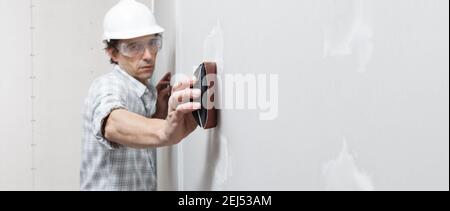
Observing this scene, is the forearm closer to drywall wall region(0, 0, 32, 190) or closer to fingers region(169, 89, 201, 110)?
fingers region(169, 89, 201, 110)

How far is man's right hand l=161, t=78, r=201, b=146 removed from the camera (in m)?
0.92

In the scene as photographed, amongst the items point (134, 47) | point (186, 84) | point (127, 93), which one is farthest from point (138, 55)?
point (186, 84)

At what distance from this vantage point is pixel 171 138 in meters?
1.02

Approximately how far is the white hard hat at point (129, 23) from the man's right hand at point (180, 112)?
1.78 feet

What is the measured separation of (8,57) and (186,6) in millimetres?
1606

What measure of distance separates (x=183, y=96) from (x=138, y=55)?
2.08ft

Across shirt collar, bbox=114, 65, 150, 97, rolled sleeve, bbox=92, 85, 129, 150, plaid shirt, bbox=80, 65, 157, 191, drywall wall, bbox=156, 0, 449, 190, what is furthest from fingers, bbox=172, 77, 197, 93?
shirt collar, bbox=114, 65, 150, 97

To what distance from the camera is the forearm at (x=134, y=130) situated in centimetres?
108

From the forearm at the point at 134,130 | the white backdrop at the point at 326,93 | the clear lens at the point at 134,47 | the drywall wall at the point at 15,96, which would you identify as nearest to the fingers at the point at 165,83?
the clear lens at the point at 134,47

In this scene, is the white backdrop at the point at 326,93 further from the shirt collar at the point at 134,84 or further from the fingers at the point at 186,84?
the shirt collar at the point at 134,84

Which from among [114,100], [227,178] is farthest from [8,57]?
[227,178]

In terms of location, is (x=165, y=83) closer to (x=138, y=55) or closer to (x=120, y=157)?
(x=138, y=55)

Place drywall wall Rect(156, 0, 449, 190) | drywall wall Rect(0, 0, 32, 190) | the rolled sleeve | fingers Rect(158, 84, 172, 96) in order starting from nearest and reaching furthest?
drywall wall Rect(156, 0, 449, 190) < the rolled sleeve < fingers Rect(158, 84, 172, 96) < drywall wall Rect(0, 0, 32, 190)

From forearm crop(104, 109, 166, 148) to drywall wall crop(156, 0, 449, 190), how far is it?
273 mm
